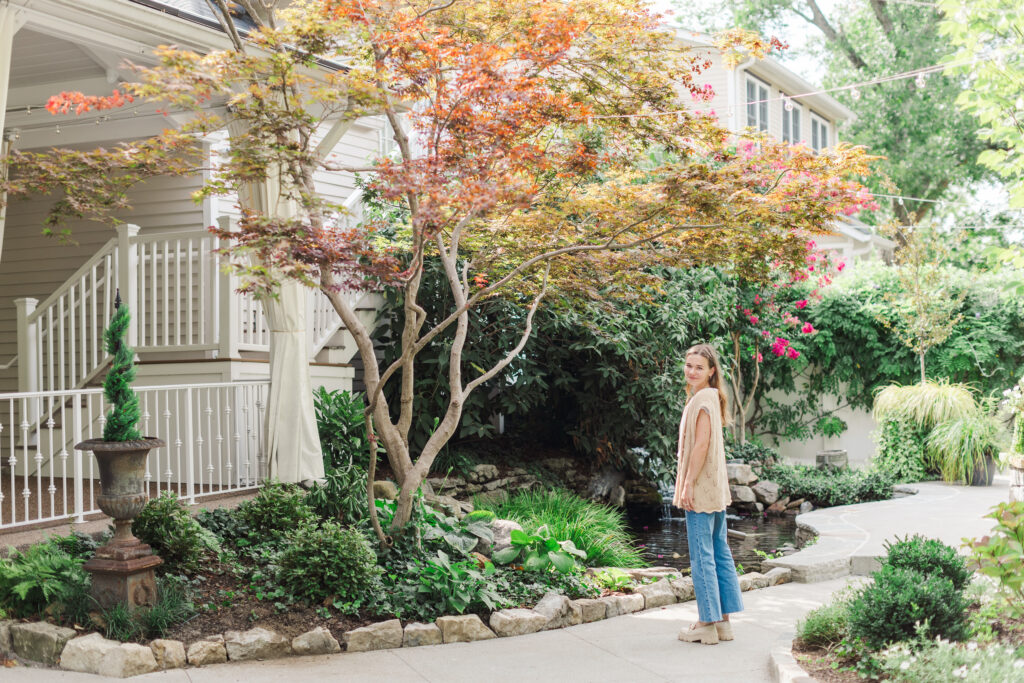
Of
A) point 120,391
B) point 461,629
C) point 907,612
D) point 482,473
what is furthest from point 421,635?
point 482,473

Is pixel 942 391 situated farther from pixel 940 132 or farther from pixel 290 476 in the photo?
pixel 940 132

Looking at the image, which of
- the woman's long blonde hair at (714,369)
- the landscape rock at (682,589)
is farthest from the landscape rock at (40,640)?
the landscape rock at (682,589)

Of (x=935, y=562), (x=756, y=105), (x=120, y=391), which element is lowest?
(x=935, y=562)

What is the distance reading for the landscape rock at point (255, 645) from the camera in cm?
457

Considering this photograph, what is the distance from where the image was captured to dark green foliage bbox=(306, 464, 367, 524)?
6305 millimetres

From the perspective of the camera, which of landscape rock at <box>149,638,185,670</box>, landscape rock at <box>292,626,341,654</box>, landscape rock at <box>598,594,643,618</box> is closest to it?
landscape rock at <box>149,638,185,670</box>

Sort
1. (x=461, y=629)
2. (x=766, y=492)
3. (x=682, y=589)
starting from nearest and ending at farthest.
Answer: (x=461, y=629)
(x=682, y=589)
(x=766, y=492)

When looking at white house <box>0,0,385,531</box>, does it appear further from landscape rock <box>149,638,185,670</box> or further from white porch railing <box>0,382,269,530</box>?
landscape rock <box>149,638,185,670</box>

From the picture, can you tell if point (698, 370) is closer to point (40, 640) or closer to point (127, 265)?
point (40, 640)

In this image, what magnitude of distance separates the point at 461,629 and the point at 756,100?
16.5 metres

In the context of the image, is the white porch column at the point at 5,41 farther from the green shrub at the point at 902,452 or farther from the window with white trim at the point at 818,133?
the window with white trim at the point at 818,133

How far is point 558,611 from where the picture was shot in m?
5.39

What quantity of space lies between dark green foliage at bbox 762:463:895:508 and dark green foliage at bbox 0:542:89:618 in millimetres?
8336

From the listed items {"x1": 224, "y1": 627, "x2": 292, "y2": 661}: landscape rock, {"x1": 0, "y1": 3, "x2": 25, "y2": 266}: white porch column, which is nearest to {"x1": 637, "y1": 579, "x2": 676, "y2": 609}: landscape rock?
{"x1": 224, "y1": 627, "x2": 292, "y2": 661}: landscape rock
